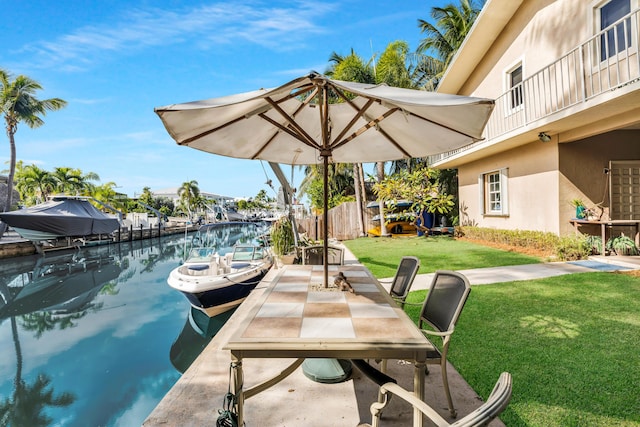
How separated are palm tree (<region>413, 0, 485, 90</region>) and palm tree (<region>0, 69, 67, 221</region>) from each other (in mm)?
26183

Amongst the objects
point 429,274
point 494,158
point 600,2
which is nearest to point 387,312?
point 429,274

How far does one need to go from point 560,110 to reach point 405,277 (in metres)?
6.36

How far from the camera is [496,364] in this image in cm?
318

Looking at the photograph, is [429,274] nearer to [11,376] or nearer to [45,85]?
[11,376]

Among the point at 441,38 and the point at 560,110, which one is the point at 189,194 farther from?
the point at 560,110

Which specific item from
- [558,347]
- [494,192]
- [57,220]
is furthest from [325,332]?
[57,220]

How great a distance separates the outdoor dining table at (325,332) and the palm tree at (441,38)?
1958cm

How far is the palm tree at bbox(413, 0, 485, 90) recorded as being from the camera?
19.2m

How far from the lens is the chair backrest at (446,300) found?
7.93 feet

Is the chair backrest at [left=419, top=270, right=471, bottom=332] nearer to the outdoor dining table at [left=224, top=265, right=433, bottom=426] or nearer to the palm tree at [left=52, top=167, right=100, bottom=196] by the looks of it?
the outdoor dining table at [left=224, top=265, right=433, bottom=426]

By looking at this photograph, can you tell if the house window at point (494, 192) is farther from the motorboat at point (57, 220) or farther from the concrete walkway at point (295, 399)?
the motorboat at point (57, 220)

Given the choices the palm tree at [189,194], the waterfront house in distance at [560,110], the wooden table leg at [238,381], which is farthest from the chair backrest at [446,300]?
the palm tree at [189,194]

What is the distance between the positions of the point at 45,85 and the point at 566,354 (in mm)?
31844

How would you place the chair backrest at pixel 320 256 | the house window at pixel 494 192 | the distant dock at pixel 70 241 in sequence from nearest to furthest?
1. the chair backrest at pixel 320 256
2. the house window at pixel 494 192
3. the distant dock at pixel 70 241
